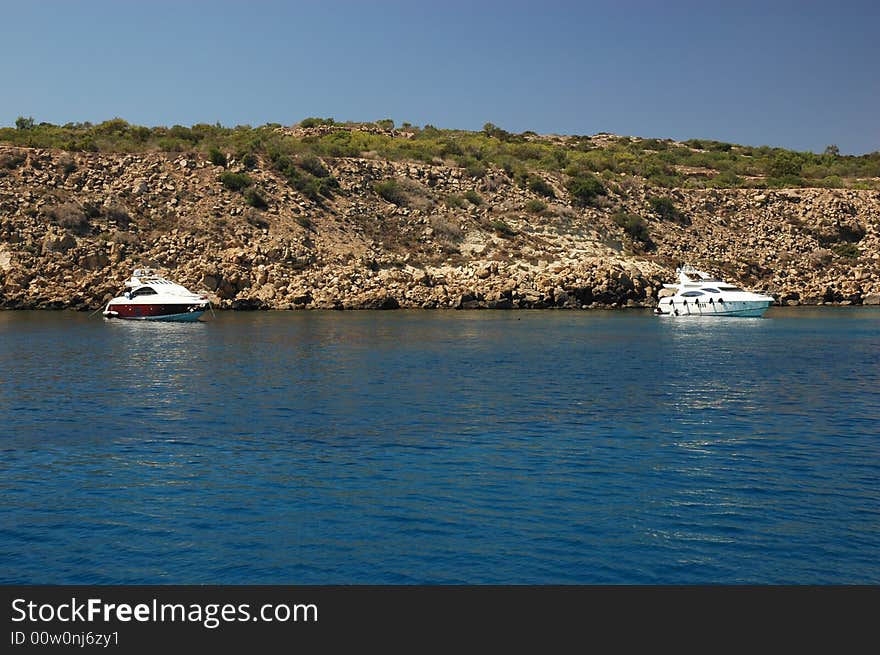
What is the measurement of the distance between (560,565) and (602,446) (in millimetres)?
8809

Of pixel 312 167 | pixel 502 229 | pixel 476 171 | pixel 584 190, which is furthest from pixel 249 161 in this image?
pixel 584 190

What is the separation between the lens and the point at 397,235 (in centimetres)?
9219

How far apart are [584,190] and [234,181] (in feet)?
129

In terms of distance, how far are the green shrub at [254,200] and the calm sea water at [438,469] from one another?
4931cm

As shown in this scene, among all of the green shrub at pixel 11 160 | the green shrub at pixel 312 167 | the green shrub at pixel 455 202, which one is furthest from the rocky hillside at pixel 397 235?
the green shrub at pixel 312 167

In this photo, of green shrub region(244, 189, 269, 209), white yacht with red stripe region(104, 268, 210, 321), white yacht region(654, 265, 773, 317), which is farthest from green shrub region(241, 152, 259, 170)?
white yacht region(654, 265, 773, 317)

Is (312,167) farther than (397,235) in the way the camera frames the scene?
Yes

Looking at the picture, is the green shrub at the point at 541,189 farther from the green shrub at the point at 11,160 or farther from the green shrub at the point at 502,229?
the green shrub at the point at 11,160

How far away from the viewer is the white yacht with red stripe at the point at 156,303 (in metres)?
64.9

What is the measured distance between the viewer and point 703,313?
72438mm

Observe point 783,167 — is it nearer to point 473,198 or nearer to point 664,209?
point 664,209

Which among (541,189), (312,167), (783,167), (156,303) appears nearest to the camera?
(156,303)
